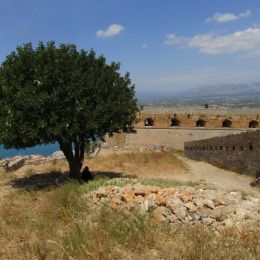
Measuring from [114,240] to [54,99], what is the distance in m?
10.7

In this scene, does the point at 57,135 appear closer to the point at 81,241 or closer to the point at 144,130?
the point at 81,241

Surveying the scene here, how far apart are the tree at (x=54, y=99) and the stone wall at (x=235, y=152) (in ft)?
28.4

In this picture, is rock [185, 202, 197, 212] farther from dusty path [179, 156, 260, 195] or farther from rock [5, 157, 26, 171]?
rock [5, 157, 26, 171]

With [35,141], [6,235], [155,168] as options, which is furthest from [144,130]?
[6,235]

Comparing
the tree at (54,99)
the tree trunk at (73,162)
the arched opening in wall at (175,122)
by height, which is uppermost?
the tree at (54,99)

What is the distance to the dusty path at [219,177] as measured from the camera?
21.4 meters

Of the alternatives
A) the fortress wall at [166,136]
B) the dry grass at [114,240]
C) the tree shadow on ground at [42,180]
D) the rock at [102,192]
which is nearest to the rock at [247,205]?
the dry grass at [114,240]

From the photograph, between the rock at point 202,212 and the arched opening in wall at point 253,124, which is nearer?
the rock at point 202,212

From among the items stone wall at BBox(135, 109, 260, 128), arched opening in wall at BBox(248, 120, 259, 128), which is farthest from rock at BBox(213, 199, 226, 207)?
arched opening in wall at BBox(248, 120, 259, 128)

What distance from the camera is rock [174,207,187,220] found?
32.4 feet

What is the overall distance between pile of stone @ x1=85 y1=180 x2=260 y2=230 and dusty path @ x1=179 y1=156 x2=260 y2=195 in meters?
9.16

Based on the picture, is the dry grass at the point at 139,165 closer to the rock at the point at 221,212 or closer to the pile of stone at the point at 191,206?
the pile of stone at the point at 191,206

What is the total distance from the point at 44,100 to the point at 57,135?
6.05 feet

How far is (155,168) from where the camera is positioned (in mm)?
28766
